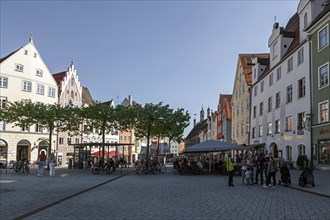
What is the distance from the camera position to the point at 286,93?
131 ft

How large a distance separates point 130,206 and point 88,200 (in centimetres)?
231

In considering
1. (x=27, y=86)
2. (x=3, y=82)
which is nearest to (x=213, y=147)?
(x=3, y=82)

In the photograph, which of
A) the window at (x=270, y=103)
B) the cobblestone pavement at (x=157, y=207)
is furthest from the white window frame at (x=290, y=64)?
the cobblestone pavement at (x=157, y=207)

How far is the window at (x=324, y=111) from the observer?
29.9 meters

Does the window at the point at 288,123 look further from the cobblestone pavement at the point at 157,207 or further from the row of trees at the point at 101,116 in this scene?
the cobblestone pavement at the point at 157,207

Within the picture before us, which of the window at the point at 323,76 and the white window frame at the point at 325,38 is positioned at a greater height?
the white window frame at the point at 325,38

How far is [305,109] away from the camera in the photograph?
112 ft

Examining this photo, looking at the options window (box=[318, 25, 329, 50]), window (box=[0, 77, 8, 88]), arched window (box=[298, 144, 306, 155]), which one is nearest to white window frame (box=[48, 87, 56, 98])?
window (box=[0, 77, 8, 88])

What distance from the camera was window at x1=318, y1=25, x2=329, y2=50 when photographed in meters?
30.3

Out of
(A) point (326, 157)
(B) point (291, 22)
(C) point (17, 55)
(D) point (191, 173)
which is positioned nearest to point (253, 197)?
(A) point (326, 157)

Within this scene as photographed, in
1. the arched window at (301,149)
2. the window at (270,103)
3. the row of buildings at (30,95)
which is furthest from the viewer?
the row of buildings at (30,95)

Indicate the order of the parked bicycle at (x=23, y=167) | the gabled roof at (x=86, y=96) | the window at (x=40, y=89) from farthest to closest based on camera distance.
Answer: the gabled roof at (x=86, y=96) → the window at (x=40, y=89) → the parked bicycle at (x=23, y=167)

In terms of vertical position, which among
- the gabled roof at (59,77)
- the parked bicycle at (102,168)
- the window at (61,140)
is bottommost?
the parked bicycle at (102,168)

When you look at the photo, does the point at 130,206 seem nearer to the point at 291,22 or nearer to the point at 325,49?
the point at 325,49
